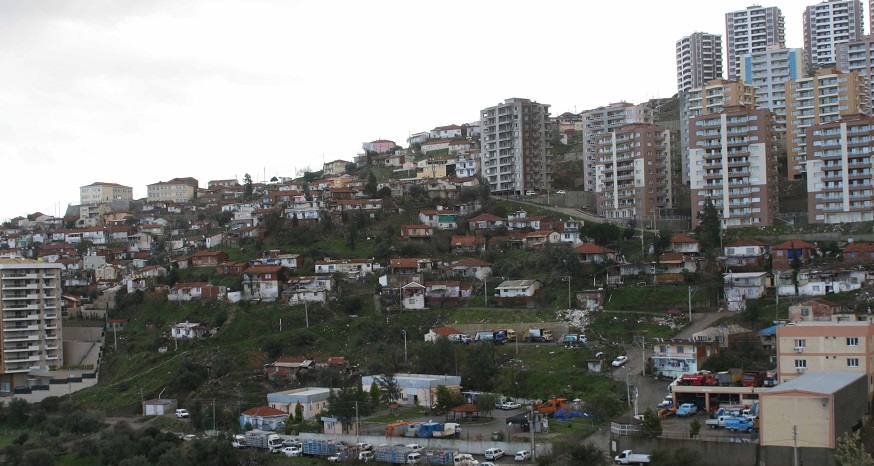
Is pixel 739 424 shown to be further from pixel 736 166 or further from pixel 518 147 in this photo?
pixel 518 147

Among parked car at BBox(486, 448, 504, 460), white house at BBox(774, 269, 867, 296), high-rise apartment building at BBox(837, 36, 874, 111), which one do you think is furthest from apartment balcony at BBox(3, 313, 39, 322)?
high-rise apartment building at BBox(837, 36, 874, 111)

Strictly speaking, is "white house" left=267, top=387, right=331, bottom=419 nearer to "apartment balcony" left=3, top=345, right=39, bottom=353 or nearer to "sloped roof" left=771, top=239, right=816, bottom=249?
"apartment balcony" left=3, top=345, right=39, bottom=353

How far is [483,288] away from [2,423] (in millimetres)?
21725

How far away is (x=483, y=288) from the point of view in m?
44.4

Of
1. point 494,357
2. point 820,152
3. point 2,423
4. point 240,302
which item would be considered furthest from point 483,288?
A: point 2,423

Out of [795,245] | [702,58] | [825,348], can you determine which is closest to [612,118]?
[702,58]

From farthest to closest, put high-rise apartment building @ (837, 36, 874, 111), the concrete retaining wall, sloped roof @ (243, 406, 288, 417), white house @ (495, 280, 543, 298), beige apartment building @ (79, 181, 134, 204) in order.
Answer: beige apartment building @ (79, 181, 134, 204) < high-rise apartment building @ (837, 36, 874, 111) < white house @ (495, 280, 543, 298) < sloped roof @ (243, 406, 288, 417) < the concrete retaining wall

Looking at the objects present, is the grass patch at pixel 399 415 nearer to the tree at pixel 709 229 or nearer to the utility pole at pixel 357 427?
the utility pole at pixel 357 427

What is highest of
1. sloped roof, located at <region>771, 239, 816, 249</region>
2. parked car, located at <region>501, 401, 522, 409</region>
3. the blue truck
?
sloped roof, located at <region>771, 239, 816, 249</region>

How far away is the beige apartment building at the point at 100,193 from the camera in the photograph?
81.0m

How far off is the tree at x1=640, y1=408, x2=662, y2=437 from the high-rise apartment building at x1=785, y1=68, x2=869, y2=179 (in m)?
34.7

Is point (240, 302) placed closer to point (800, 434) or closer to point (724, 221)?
point (724, 221)

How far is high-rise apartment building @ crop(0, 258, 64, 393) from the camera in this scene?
4550 cm

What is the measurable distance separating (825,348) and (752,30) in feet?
206
